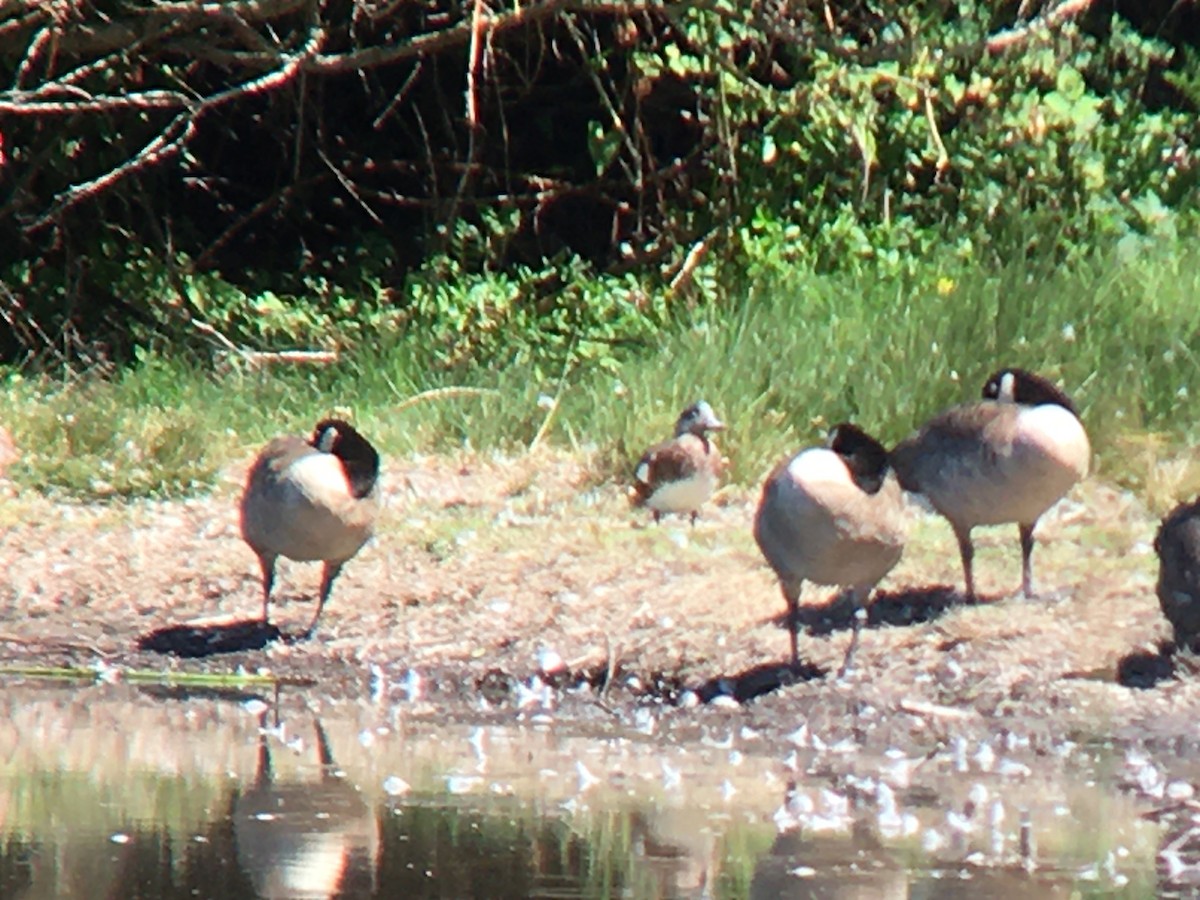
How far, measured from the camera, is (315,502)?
8961 millimetres

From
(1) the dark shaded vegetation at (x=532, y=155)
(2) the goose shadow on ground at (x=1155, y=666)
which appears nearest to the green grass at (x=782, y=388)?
(1) the dark shaded vegetation at (x=532, y=155)

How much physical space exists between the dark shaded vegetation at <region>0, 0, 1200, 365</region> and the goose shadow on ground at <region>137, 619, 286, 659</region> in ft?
17.5

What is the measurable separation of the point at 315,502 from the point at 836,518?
2190 mm

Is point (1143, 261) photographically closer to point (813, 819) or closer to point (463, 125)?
point (463, 125)

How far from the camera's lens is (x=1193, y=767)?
6.84 meters

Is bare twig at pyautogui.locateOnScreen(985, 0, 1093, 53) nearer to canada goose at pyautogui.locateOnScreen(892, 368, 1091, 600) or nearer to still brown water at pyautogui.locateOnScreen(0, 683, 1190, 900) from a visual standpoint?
canada goose at pyautogui.locateOnScreen(892, 368, 1091, 600)

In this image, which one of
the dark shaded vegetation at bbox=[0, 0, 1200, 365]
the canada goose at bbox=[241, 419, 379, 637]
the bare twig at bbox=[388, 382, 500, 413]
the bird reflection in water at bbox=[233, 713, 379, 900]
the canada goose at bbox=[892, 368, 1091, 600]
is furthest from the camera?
the dark shaded vegetation at bbox=[0, 0, 1200, 365]

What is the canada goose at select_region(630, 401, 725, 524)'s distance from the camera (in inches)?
407

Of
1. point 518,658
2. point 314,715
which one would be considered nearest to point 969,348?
point 518,658

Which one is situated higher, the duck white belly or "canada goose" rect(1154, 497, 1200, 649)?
the duck white belly

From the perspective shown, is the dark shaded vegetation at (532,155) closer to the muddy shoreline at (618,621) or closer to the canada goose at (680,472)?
the canada goose at (680,472)

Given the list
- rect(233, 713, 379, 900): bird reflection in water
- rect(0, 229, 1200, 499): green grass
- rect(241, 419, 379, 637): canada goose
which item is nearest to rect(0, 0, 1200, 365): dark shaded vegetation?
rect(0, 229, 1200, 499): green grass

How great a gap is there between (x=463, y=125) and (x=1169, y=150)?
16.2 ft

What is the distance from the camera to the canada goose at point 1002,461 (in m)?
8.57
